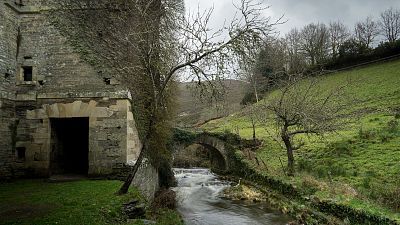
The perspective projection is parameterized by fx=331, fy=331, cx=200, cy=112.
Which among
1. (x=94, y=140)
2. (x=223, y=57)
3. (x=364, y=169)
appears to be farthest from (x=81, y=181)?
(x=364, y=169)

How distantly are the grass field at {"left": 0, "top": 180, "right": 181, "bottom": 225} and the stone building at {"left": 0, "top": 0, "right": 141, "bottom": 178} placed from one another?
1068mm

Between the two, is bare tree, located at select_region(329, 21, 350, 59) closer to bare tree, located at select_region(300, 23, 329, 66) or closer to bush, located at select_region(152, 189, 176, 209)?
bare tree, located at select_region(300, 23, 329, 66)

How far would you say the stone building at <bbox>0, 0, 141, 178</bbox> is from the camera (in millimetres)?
10898

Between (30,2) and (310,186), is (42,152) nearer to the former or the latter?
(30,2)

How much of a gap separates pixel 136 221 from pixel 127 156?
12.0ft

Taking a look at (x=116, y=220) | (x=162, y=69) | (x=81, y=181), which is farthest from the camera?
(x=81, y=181)

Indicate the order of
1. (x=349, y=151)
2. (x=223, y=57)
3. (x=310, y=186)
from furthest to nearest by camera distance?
(x=349, y=151), (x=310, y=186), (x=223, y=57)

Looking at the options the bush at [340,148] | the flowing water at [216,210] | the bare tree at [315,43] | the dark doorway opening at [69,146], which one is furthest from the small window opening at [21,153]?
the bare tree at [315,43]

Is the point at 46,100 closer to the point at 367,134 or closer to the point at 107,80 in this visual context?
the point at 107,80

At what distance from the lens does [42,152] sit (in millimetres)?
11094

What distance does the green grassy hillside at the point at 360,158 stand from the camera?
1089cm

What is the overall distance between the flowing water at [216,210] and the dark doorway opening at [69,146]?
14.7 feet

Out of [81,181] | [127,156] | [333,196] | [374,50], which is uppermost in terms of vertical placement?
[374,50]

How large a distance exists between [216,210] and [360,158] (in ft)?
23.7
